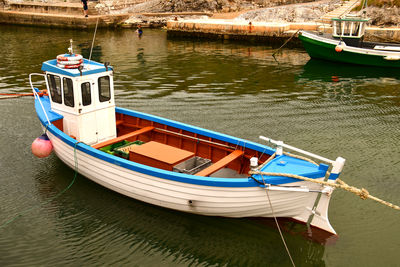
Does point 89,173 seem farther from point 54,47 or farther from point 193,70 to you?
point 54,47

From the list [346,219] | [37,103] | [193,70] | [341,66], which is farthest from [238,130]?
[341,66]

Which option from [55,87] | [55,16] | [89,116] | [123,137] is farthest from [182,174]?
[55,16]

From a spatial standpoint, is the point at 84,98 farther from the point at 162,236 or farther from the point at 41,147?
the point at 162,236

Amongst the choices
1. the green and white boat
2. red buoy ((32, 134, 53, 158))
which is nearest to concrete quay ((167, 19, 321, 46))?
the green and white boat

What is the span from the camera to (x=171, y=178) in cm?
779

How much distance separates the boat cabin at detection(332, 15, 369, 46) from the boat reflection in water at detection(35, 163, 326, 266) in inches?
725

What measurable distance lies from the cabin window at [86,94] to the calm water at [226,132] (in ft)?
Answer: 6.72

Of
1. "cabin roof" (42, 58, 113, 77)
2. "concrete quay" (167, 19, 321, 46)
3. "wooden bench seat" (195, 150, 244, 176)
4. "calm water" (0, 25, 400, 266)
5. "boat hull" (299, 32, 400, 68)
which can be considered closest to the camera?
"calm water" (0, 25, 400, 266)

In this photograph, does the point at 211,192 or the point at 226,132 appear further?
the point at 226,132

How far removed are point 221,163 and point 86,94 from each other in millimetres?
3754

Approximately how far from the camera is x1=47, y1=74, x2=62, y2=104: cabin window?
9.60 meters

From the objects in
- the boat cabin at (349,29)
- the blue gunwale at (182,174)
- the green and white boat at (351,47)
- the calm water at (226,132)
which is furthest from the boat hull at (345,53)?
the blue gunwale at (182,174)

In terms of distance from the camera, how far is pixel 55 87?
32.0 ft

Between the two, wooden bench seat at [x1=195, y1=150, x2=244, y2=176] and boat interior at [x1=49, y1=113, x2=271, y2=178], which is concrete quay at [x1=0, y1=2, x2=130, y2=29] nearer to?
boat interior at [x1=49, y1=113, x2=271, y2=178]
